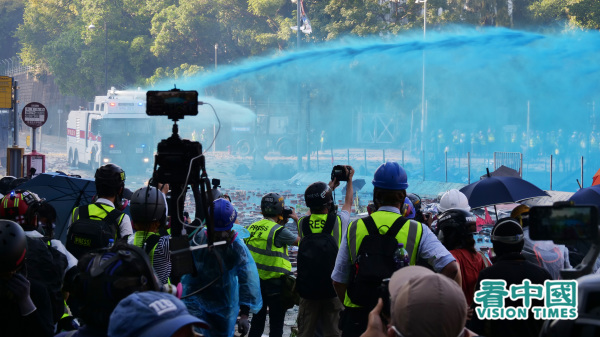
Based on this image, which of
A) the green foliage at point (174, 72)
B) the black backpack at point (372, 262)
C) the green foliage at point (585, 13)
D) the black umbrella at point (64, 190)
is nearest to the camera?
the black backpack at point (372, 262)

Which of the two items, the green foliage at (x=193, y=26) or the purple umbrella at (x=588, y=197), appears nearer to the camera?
the purple umbrella at (x=588, y=197)

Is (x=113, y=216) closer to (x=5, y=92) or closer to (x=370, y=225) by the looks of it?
(x=370, y=225)

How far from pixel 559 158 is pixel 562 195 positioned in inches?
478

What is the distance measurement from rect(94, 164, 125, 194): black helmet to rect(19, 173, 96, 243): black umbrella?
6.15 feet

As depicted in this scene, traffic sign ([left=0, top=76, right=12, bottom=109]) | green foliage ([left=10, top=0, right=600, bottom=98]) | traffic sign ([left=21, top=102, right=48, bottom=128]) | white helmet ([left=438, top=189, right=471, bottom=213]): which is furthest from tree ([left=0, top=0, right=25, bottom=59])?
white helmet ([left=438, top=189, right=471, bottom=213])

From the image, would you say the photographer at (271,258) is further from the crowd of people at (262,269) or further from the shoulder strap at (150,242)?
the shoulder strap at (150,242)

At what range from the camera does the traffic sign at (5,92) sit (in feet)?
52.8

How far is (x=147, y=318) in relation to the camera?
2215mm

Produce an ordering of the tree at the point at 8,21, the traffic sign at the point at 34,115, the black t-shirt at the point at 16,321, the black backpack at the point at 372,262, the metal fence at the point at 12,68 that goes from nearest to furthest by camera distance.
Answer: the black t-shirt at the point at 16,321, the black backpack at the point at 372,262, the traffic sign at the point at 34,115, the metal fence at the point at 12,68, the tree at the point at 8,21

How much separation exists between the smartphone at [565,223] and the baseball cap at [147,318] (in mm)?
1332

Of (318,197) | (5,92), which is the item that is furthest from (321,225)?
(5,92)

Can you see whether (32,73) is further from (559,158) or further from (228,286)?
(228,286)

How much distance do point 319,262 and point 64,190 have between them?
301 cm

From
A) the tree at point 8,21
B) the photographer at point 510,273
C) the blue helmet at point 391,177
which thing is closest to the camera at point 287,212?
the blue helmet at point 391,177
